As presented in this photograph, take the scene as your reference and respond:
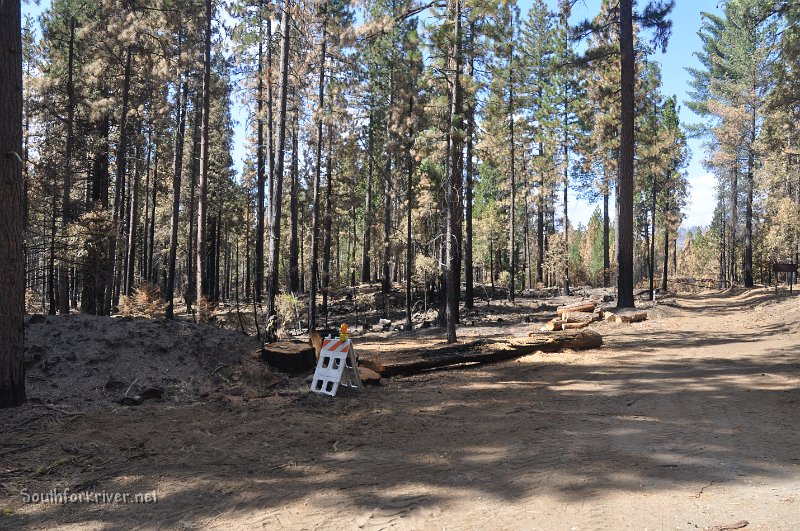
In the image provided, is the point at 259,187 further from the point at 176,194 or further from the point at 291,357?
the point at 291,357

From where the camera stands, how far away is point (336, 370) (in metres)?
7.93

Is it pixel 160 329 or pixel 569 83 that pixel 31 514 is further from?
pixel 569 83

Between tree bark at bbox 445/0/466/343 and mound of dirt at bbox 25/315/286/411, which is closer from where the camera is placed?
mound of dirt at bbox 25/315/286/411

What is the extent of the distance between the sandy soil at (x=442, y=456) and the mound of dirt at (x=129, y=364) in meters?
0.41

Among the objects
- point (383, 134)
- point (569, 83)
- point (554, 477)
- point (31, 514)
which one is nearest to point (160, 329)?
point (31, 514)

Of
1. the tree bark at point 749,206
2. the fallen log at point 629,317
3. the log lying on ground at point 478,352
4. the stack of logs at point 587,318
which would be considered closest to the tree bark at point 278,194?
the log lying on ground at point 478,352

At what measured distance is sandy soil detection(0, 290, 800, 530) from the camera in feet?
12.2

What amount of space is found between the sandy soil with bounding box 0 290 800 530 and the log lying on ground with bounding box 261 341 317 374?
1.16 m

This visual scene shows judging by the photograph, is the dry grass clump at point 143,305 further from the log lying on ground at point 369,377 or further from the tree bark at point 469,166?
the tree bark at point 469,166

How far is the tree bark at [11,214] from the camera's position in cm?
626

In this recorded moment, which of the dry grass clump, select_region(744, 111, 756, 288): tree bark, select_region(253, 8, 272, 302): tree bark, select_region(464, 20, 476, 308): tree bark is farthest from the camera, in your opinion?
select_region(744, 111, 756, 288): tree bark

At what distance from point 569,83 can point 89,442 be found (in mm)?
32773

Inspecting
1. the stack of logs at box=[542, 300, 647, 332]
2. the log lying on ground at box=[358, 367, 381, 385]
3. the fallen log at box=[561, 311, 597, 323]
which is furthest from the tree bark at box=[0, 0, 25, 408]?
the fallen log at box=[561, 311, 597, 323]

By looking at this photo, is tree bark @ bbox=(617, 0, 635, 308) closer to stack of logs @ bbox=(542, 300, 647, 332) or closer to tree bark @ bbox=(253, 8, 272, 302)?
stack of logs @ bbox=(542, 300, 647, 332)
